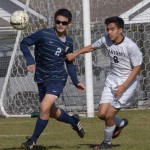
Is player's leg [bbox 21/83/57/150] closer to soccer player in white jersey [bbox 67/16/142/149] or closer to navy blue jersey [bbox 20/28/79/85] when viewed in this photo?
navy blue jersey [bbox 20/28/79/85]

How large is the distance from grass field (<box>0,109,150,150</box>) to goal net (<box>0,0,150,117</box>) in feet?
3.78

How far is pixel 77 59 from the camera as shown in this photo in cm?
1588

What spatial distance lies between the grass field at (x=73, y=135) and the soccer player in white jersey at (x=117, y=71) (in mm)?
493

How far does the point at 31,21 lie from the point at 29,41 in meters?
6.26

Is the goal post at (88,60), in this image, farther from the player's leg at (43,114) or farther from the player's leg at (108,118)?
the player's leg at (43,114)

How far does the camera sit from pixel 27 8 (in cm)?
1588

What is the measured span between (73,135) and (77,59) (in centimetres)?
436

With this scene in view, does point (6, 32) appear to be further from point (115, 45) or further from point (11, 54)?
point (115, 45)

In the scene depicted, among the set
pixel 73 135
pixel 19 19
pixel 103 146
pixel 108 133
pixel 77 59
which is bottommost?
pixel 73 135

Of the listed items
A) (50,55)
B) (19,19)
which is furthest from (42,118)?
(19,19)

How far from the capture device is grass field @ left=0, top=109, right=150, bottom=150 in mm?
10158

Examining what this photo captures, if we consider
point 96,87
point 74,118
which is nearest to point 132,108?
point 96,87

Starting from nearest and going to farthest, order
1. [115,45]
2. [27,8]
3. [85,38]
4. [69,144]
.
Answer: [115,45] → [69,144] → [85,38] → [27,8]

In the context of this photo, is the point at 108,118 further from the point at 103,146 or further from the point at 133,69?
the point at 133,69
